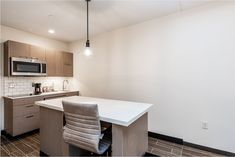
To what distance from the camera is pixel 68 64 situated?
13.3 feet

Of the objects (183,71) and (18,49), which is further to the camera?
(18,49)

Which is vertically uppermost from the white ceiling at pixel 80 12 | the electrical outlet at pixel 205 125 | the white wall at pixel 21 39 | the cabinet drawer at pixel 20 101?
the white ceiling at pixel 80 12

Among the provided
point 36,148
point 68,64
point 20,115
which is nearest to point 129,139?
point 36,148

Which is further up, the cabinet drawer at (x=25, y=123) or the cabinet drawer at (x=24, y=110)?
the cabinet drawer at (x=24, y=110)

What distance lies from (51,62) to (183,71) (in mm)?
3286

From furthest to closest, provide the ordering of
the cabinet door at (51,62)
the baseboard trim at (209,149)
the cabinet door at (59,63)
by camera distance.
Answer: the cabinet door at (59,63)
the cabinet door at (51,62)
the baseboard trim at (209,149)

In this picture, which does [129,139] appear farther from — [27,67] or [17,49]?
[17,49]

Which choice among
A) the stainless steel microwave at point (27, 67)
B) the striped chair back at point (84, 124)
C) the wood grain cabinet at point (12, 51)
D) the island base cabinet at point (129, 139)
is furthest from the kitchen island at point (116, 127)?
the wood grain cabinet at point (12, 51)

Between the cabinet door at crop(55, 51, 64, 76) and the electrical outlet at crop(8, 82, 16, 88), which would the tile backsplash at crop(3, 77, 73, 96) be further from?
the cabinet door at crop(55, 51, 64, 76)

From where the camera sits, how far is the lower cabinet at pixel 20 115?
263 cm

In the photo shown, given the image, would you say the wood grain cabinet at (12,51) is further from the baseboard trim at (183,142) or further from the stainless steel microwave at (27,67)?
the baseboard trim at (183,142)

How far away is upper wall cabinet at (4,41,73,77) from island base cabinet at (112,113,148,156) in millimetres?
2800

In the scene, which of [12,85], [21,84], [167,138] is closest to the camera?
[167,138]

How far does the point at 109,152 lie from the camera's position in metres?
1.61
